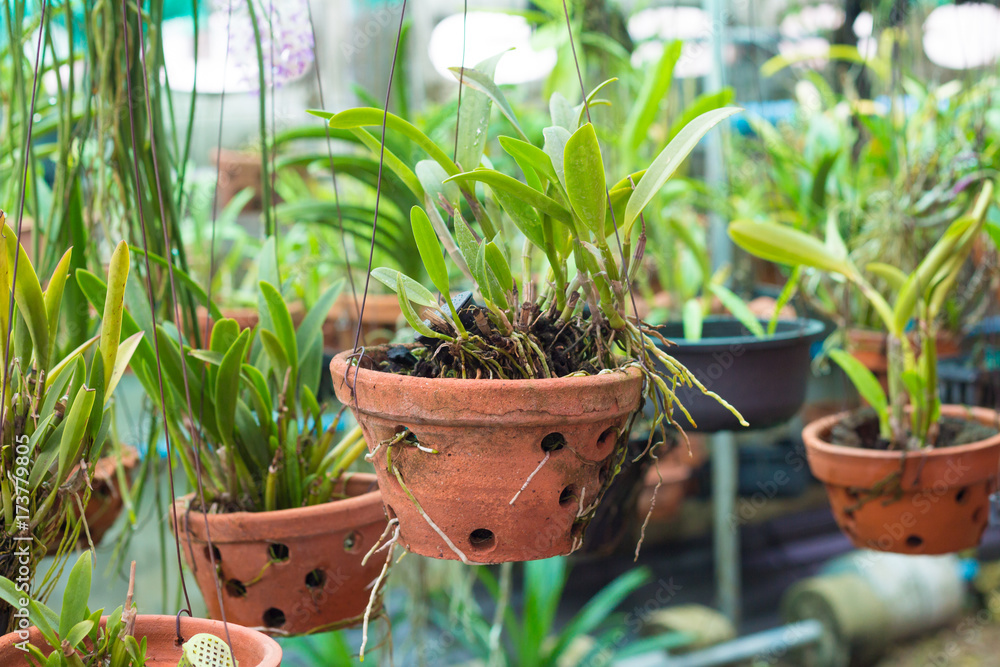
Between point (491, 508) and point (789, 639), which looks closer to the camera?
point (491, 508)

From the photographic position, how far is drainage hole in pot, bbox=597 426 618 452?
55 centimetres

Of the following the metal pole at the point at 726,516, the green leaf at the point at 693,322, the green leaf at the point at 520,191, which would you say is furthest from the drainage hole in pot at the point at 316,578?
the metal pole at the point at 726,516

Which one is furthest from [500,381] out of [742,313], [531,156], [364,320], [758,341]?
[364,320]

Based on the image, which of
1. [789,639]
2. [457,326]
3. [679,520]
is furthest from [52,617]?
[679,520]

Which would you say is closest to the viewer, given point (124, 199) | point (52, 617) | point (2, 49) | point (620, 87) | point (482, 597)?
point (52, 617)

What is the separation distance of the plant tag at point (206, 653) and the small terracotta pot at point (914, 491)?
0.68 meters

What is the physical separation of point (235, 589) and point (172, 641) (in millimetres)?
145

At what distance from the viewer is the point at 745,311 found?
963 millimetres

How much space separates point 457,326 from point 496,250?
6 centimetres

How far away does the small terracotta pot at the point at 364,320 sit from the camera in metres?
1.22

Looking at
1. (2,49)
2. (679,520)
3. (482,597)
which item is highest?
(2,49)

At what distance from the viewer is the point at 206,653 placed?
0.47 metres

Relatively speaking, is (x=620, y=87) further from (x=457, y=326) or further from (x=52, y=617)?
(x=52, y=617)

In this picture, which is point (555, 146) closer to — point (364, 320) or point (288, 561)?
→ point (288, 561)
